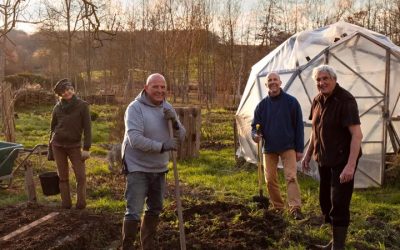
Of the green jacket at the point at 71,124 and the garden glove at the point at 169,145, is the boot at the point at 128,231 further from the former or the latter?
the green jacket at the point at 71,124

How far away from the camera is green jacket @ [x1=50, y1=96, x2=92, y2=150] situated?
6789 millimetres

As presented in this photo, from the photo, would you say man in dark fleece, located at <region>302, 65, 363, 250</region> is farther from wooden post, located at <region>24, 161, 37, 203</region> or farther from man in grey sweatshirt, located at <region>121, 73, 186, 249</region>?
wooden post, located at <region>24, 161, 37, 203</region>

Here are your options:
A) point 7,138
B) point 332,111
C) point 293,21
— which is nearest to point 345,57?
point 332,111

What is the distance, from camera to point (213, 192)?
27.1 ft

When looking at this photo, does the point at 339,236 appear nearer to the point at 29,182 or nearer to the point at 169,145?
the point at 169,145

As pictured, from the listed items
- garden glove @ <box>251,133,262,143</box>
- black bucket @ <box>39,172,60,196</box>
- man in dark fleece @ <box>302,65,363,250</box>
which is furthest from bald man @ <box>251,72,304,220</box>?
black bucket @ <box>39,172,60,196</box>

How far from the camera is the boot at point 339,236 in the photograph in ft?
15.7

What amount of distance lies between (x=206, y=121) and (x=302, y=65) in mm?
7976

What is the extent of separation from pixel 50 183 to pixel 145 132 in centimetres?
329

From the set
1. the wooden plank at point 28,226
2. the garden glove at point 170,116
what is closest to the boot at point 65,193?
the wooden plank at point 28,226

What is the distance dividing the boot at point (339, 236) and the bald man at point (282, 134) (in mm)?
1448

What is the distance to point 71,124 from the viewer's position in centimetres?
679

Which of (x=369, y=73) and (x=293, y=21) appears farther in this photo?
(x=293, y=21)

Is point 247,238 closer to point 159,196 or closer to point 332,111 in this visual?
point 159,196
